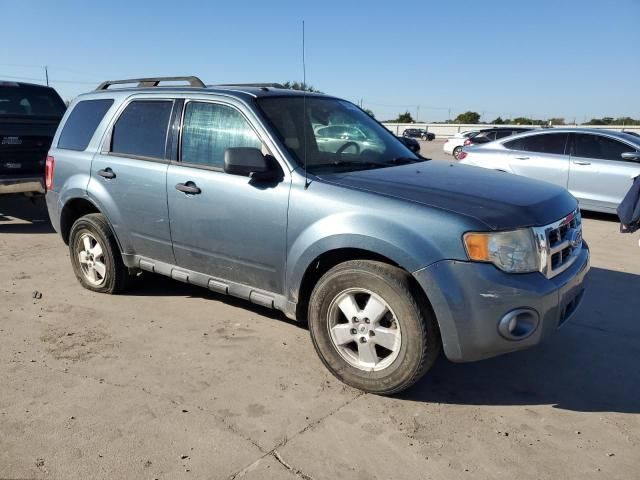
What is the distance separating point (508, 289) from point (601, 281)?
3288 mm

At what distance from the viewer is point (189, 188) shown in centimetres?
412

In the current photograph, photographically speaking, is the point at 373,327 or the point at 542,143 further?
the point at 542,143

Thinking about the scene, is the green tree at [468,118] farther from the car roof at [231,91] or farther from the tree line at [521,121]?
the car roof at [231,91]

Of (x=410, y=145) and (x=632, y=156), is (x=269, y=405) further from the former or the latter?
(x=632, y=156)

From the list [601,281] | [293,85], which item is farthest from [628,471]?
[293,85]

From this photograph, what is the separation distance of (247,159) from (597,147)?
299 inches

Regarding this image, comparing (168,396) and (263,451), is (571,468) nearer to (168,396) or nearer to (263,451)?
(263,451)

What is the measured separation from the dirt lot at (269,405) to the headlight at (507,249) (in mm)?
895

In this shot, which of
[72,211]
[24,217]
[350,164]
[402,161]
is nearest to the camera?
[350,164]

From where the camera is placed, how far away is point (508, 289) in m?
2.96

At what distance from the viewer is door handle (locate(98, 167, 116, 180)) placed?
4707 millimetres

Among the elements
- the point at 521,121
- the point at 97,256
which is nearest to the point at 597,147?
the point at 97,256

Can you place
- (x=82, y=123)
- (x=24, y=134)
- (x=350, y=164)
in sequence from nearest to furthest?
(x=350, y=164)
(x=82, y=123)
(x=24, y=134)

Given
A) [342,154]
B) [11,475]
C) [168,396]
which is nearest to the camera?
[11,475]
